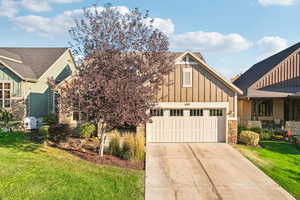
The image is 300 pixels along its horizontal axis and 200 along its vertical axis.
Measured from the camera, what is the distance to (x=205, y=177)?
22.6ft

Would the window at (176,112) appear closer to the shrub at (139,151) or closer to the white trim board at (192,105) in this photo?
the white trim board at (192,105)

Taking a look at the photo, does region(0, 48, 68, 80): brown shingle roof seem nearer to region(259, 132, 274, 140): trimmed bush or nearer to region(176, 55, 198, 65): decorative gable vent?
region(176, 55, 198, 65): decorative gable vent

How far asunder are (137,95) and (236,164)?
15.9 ft

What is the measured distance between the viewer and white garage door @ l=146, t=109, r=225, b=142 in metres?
11.6

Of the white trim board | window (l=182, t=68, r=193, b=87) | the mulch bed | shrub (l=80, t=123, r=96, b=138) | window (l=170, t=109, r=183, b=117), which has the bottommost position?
the mulch bed

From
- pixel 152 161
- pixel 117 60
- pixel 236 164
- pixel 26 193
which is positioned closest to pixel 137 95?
pixel 117 60

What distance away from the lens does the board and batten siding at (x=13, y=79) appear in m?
14.1

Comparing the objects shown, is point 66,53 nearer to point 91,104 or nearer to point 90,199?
point 91,104

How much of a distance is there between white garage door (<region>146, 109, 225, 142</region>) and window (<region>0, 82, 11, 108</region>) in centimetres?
1003

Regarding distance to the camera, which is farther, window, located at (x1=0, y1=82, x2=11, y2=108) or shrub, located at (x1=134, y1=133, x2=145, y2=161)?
window, located at (x1=0, y1=82, x2=11, y2=108)

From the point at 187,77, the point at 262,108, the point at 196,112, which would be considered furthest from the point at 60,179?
the point at 262,108

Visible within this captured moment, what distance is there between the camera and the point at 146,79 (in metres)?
7.95

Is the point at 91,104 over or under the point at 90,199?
over

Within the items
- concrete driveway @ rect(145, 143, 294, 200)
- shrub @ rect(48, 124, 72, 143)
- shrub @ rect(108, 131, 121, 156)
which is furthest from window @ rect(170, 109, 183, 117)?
A: shrub @ rect(48, 124, 72, 143)
